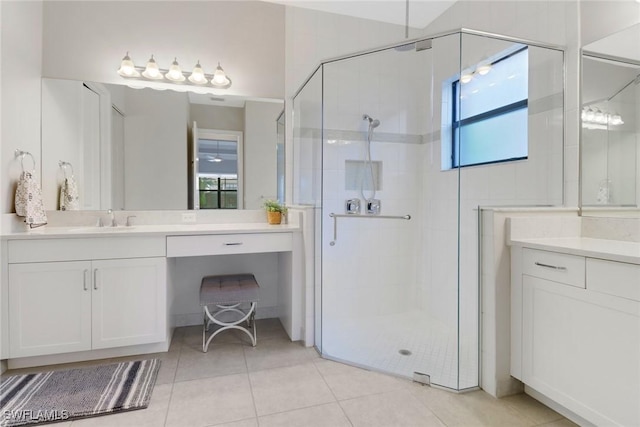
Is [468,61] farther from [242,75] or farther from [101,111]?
[101,111]

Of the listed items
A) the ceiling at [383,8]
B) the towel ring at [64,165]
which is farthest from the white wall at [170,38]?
the towel ring at [64,165]

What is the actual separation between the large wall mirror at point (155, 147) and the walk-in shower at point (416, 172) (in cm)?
37

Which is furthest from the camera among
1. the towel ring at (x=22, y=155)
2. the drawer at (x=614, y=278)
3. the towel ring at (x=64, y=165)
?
the towel ring at (x=64, y=165)

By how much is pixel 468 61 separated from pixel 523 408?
216cm

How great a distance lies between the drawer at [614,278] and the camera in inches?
47.3

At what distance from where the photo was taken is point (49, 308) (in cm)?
189

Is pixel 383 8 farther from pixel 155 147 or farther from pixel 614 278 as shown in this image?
pixel 614 278

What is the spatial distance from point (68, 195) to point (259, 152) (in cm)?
142

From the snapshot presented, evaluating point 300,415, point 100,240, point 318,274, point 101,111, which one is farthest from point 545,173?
point 101,111

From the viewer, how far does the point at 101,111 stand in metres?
2.45

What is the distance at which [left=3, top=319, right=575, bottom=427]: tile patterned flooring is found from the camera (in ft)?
4.90

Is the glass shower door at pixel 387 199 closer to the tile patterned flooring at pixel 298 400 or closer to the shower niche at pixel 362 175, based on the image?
the shower niche at pixel 362 175

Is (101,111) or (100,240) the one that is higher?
(101,111)

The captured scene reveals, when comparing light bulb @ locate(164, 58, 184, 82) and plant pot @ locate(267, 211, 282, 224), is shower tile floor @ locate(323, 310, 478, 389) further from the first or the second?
light bulb @ locate(164, 58, 184, 82)
